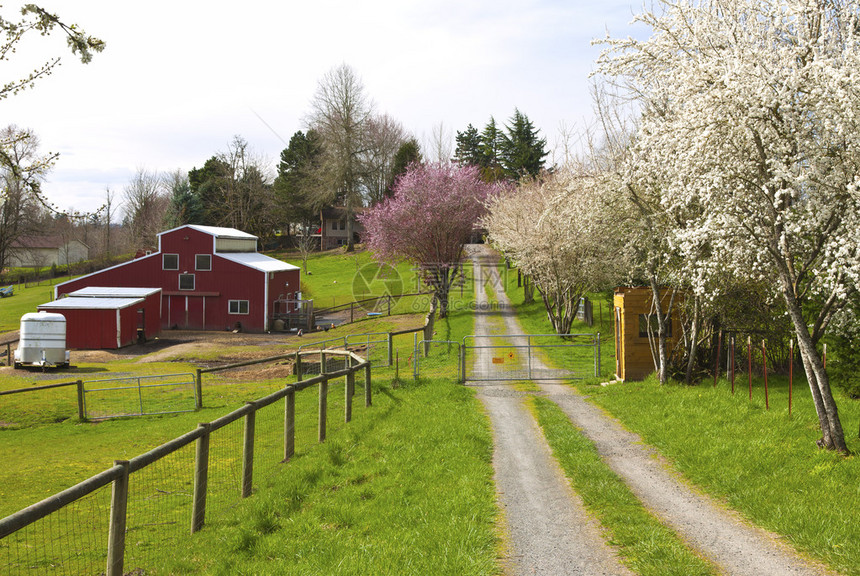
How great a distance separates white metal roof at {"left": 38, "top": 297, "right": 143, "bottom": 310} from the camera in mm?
39219

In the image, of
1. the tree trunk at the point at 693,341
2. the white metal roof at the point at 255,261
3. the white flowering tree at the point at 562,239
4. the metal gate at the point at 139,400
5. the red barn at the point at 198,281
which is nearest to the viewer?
the tree trunk at the point at 693,341

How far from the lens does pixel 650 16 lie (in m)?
13.1

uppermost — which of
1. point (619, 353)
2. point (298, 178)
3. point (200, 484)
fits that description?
point (298, 178)

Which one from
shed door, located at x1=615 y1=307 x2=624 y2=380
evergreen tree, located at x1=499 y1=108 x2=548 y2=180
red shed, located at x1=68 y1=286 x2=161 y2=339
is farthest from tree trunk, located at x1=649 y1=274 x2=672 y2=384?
evergreen tree, located at x1=499 y1=108 x2=548 y2=180

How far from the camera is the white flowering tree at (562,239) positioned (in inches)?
679

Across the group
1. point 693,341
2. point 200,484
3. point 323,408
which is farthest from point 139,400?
point 693,341

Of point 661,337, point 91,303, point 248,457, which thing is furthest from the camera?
point 91,303

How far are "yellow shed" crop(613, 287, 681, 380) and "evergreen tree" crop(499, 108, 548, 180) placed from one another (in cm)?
5975

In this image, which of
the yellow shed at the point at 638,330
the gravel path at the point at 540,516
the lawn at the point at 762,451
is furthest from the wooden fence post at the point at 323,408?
the yellow shed at the point at 638,330

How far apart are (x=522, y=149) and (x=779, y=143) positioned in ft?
236

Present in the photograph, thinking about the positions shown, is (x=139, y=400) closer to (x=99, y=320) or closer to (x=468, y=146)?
(x=99, y=320)

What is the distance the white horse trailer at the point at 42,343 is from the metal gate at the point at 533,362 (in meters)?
19.9

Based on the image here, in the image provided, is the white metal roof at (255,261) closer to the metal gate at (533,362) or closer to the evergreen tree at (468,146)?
the metal gate at (533,362)

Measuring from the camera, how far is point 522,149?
79.6 meters
